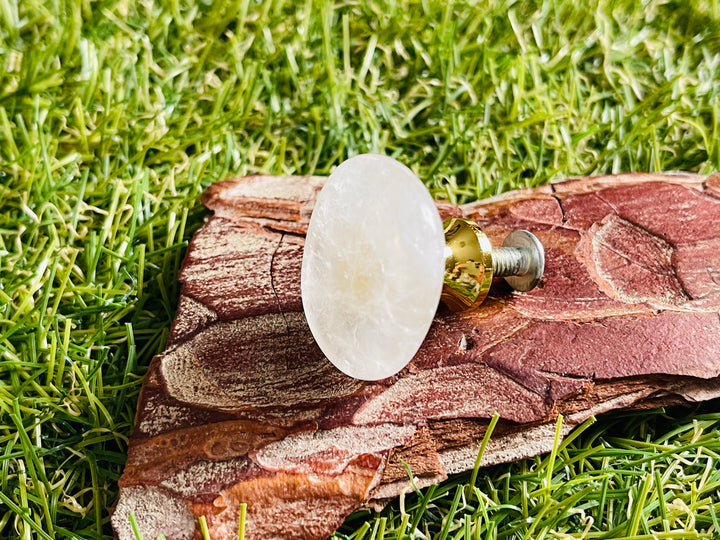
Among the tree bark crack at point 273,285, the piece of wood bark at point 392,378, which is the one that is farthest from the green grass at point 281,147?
the tree bark crack at point 273,285

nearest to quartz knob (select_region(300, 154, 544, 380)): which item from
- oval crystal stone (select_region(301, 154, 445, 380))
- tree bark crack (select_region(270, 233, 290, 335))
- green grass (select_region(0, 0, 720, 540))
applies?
oval crystal stone (select_region(301, 154, 445, 380))

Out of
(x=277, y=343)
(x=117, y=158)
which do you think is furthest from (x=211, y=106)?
(x=277, y=343)

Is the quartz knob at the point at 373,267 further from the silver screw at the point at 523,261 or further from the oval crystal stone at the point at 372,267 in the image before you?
the silver screw at the point at 523,261

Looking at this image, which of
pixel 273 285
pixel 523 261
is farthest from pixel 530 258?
pixel 273 285

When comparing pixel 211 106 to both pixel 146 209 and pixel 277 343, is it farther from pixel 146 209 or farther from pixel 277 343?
pixel 277 343

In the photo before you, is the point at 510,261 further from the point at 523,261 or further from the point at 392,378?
the point at 392,378

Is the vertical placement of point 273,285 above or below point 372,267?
below

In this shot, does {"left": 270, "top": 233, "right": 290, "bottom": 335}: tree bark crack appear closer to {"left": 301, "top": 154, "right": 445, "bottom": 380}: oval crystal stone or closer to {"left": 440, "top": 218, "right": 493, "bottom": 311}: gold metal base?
{"left": 301, "top": 154, "right": 445, "bottom": 380}: oval crystal stone

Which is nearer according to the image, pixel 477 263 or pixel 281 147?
pixel 477 263
